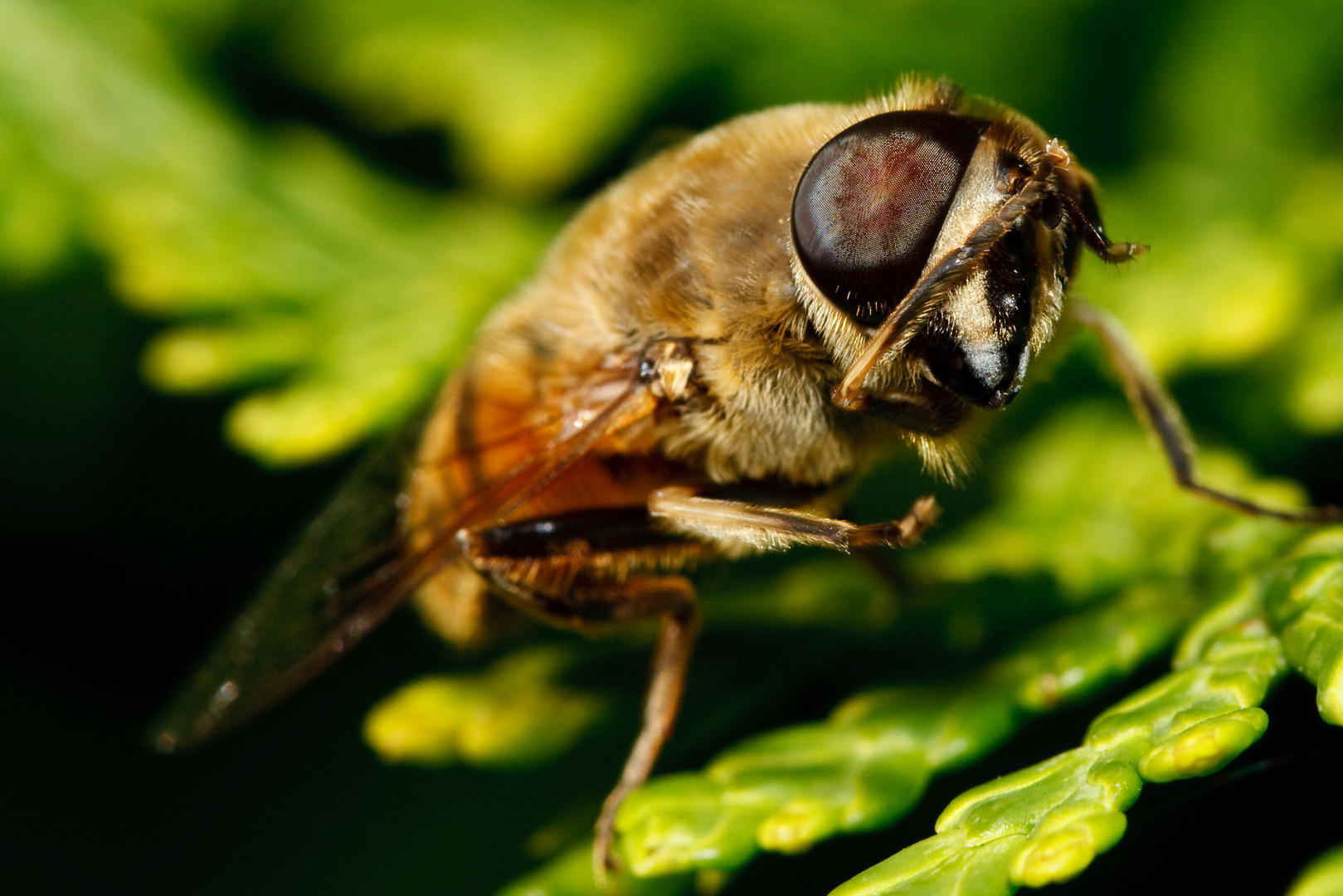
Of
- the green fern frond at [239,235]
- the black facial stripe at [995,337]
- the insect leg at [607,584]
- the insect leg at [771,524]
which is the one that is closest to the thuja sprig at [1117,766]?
the insect leg at [771,524]

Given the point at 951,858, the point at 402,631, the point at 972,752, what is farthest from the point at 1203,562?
the point at 402,631

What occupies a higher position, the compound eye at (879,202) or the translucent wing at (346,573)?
the compound eye at (879,202)

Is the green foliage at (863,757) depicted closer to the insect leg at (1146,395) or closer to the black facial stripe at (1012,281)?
the insect leg at (1146,395)

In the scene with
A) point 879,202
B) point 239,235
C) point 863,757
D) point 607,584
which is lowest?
point 863,757

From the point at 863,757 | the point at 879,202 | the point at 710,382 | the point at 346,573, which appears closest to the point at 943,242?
the point at 879,202

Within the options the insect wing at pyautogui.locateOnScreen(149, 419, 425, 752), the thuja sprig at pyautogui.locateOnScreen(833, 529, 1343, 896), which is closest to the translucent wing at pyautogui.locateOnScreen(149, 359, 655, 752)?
the insect wing at pyautogui.locateOnScreen(149, 419, 425, 752)

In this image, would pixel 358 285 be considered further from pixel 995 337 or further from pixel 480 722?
pixel 995 337
